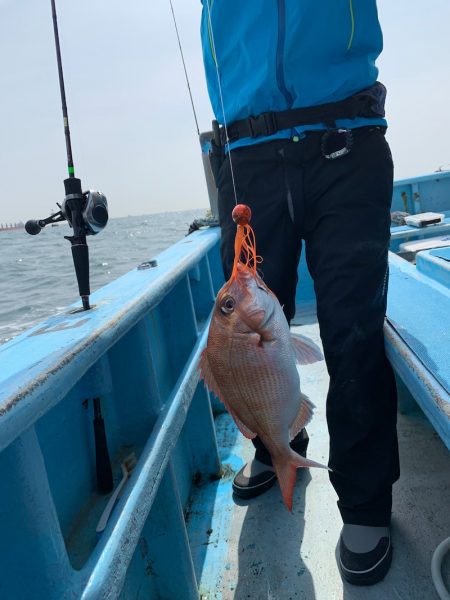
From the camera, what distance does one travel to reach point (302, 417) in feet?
4.89

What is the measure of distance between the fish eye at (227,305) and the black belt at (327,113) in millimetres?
812

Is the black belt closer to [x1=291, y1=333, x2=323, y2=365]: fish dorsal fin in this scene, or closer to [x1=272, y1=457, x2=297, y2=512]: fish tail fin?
[x1=291, y1=333, x2=323, y2=365]: fish dorsal fin

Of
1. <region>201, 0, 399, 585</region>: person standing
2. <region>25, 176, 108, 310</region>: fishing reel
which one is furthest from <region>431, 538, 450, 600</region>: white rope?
<region>25, 176, 108, 310</region>: fishing reel

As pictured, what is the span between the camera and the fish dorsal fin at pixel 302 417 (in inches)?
57.6

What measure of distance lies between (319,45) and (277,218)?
61 cm

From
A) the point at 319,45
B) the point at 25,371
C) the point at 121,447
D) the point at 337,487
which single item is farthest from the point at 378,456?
the point at 319,45

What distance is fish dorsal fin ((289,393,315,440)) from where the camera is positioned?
1.46 m

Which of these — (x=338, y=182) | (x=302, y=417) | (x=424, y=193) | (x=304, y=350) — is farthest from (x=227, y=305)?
(x=424, y=193)

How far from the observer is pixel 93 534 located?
4.47 ft

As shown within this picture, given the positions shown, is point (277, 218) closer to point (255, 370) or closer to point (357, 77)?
point (357, 77)

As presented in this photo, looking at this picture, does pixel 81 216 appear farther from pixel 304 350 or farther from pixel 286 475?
pixel 286 475

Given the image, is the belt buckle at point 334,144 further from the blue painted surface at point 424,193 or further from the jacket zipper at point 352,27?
the blue painted surface at point 424,193

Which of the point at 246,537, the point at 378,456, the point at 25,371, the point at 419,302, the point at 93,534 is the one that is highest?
the point at 25,371

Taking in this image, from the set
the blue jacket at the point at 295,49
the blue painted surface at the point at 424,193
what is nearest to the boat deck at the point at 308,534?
the blue jacket at the point at 295,49
